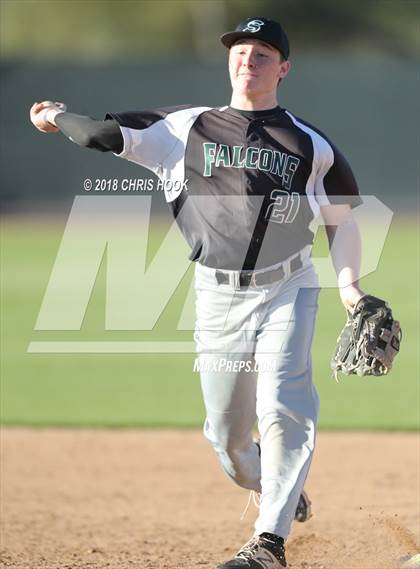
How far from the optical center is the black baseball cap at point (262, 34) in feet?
15.3

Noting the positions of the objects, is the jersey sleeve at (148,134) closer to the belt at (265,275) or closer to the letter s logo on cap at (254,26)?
the letter s logo on cap at (254,26)

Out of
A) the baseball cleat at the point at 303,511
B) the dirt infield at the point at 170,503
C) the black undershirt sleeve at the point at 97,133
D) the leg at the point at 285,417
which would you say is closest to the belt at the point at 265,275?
the leg at the point at 285,417

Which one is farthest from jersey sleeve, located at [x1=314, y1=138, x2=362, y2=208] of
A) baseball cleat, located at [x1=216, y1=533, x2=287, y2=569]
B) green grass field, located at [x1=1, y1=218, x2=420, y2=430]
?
green grass field, located at [x1=1, y1=218, x2=420, y2=430]

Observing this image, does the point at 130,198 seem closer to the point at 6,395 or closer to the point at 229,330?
the point at 6,395

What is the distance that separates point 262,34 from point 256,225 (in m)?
0.83

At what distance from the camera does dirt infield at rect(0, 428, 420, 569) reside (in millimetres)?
5355

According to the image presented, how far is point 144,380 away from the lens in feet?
33.9

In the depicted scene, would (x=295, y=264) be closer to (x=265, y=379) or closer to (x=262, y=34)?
(x=265, y=379)

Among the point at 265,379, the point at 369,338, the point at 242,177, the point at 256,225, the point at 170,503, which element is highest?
the point at 242,177

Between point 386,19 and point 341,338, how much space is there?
29389 millimetres

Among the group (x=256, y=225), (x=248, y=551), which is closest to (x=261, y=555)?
(x=248, y=551)

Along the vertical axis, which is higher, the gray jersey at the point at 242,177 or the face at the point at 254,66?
the face at the point at 254,66

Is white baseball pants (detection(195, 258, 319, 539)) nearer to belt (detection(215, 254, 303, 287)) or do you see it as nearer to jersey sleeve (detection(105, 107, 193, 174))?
belt (detection(215, 254, 303, 287))

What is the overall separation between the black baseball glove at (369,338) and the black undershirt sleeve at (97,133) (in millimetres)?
1283
